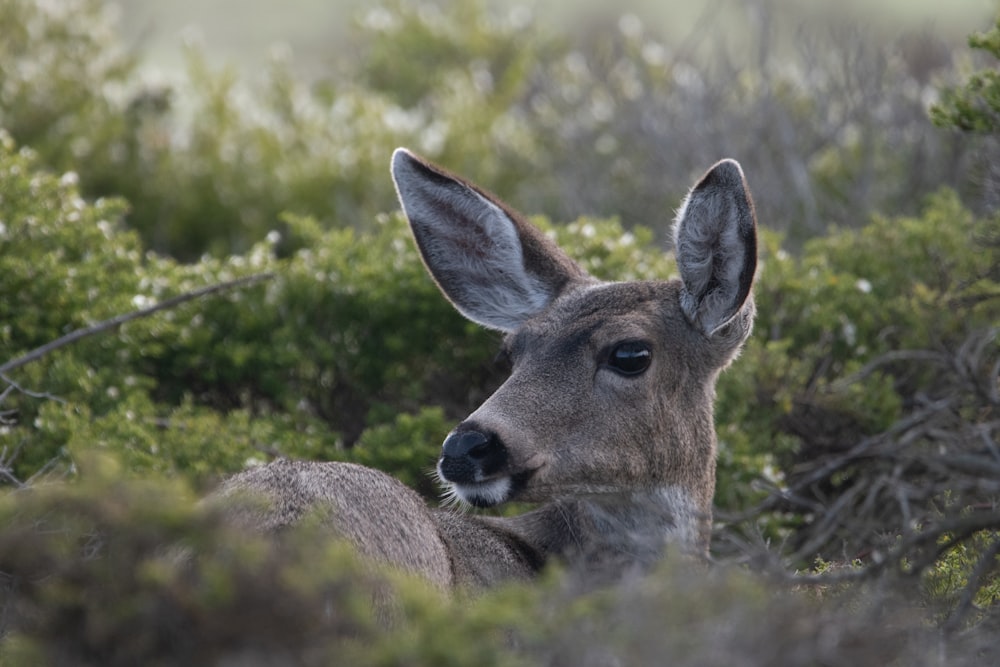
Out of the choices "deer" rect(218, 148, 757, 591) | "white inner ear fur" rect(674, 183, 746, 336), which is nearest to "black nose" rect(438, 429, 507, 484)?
"deer" rect(218, 148, 757, 591)

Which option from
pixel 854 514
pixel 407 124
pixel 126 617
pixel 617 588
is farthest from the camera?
pixel 407 124

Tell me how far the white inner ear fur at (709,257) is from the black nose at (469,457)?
45.8 inches

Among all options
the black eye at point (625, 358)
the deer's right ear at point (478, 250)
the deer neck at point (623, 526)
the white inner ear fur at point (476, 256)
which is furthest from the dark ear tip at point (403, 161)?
the deer neck at point (623, 526)

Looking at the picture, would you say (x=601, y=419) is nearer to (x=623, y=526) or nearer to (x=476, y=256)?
(x=623, y=526)

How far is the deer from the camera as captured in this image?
5.11 metres

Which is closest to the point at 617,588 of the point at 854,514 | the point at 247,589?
the point at 247,589

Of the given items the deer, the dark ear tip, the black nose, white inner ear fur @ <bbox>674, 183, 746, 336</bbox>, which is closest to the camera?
the black nose

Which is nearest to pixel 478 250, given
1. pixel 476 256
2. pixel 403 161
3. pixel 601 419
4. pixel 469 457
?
pixel 476 256

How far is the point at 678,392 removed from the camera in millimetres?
5703

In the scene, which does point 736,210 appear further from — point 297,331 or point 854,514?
point 297,331

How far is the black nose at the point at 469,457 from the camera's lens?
16.2ft

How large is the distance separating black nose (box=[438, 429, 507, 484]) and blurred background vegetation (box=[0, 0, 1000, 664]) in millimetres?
906

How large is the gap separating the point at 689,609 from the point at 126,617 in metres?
1.28

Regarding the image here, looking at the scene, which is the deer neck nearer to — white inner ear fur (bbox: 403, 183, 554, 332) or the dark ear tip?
white inner ear fur (bbox: 403, 183, 554, 332)
